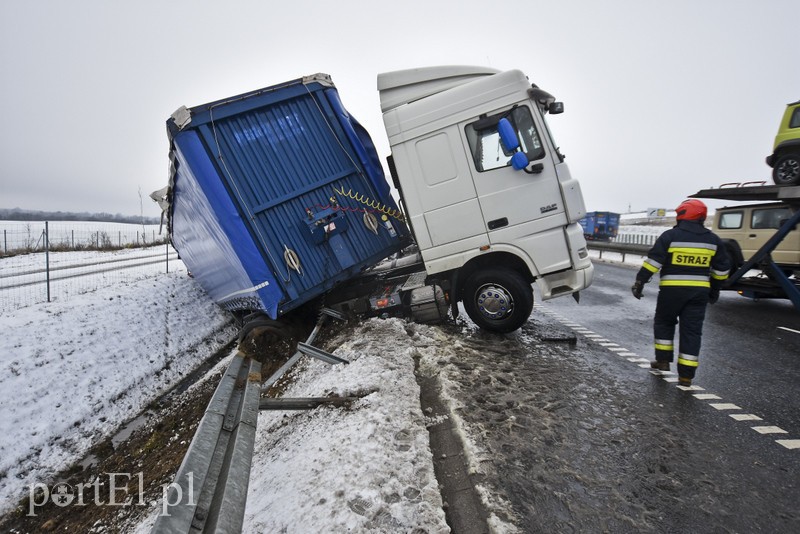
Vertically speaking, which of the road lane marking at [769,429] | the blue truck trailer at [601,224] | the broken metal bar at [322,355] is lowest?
the road lane marking at [769,429]

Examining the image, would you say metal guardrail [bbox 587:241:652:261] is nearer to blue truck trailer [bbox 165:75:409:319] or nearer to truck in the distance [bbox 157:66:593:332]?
truck in the distance [bbox 157:66:593:332]

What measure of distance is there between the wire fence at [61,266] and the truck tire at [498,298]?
8.67 metres

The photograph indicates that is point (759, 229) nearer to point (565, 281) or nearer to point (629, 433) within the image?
point (565, 281)

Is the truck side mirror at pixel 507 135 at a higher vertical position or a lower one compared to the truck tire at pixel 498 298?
higher

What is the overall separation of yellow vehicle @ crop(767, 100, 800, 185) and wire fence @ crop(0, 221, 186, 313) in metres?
16.1

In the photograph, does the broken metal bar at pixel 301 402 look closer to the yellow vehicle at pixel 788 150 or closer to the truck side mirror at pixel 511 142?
the truck side mirror at pixel 511 142

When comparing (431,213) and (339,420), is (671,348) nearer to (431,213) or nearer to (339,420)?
(431,213)

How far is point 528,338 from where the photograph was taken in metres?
5.25

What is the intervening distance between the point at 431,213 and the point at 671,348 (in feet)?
10.1

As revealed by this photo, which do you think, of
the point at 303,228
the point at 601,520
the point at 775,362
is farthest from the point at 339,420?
the point at 775,362

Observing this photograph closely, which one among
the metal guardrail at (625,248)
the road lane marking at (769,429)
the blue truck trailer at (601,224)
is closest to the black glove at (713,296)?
the road lane marking at (769,429)

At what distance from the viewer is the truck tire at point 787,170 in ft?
27.1

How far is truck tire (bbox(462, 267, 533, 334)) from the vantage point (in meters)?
4.88

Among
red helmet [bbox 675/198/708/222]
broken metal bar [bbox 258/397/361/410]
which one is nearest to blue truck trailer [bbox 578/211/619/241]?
red helmet [bbox 675/198/708/222]
